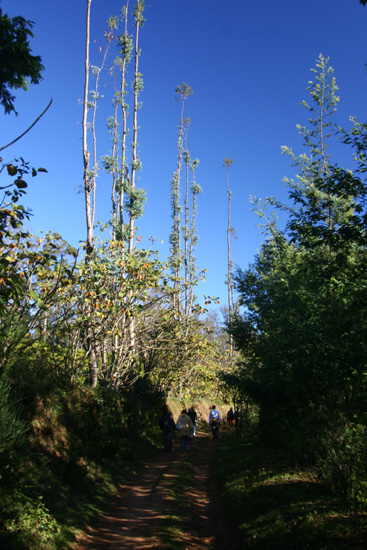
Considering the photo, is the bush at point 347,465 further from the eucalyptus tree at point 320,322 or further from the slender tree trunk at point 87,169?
the slender tree trunk at point 87,169

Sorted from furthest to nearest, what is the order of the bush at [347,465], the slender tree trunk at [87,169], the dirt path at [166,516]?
1. the slender tree trunk at [87,169]
2. the bush at [347,465]
3. the dirt path at [166,516]

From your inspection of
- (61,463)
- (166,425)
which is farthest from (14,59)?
(166,425)

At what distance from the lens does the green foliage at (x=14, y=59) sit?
19.7 ft

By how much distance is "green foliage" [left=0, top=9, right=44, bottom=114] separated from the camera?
6.00 metres

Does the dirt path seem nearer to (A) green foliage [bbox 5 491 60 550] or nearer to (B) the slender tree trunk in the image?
(A) green foliage [bbox 5 491 60 550]

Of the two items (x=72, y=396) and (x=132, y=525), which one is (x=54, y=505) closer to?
(x=132, y=525)

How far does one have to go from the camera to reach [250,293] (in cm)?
1891

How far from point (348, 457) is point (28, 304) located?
7.16m

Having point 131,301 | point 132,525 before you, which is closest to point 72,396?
point 131,301

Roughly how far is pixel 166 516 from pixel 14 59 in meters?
8.51

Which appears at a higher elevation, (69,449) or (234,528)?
(69,449)

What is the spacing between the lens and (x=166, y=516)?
24.3 ft

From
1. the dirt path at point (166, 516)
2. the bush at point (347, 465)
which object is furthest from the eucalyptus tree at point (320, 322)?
the dirt path at point (166, 516)

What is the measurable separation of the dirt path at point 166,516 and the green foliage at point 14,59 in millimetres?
7249
